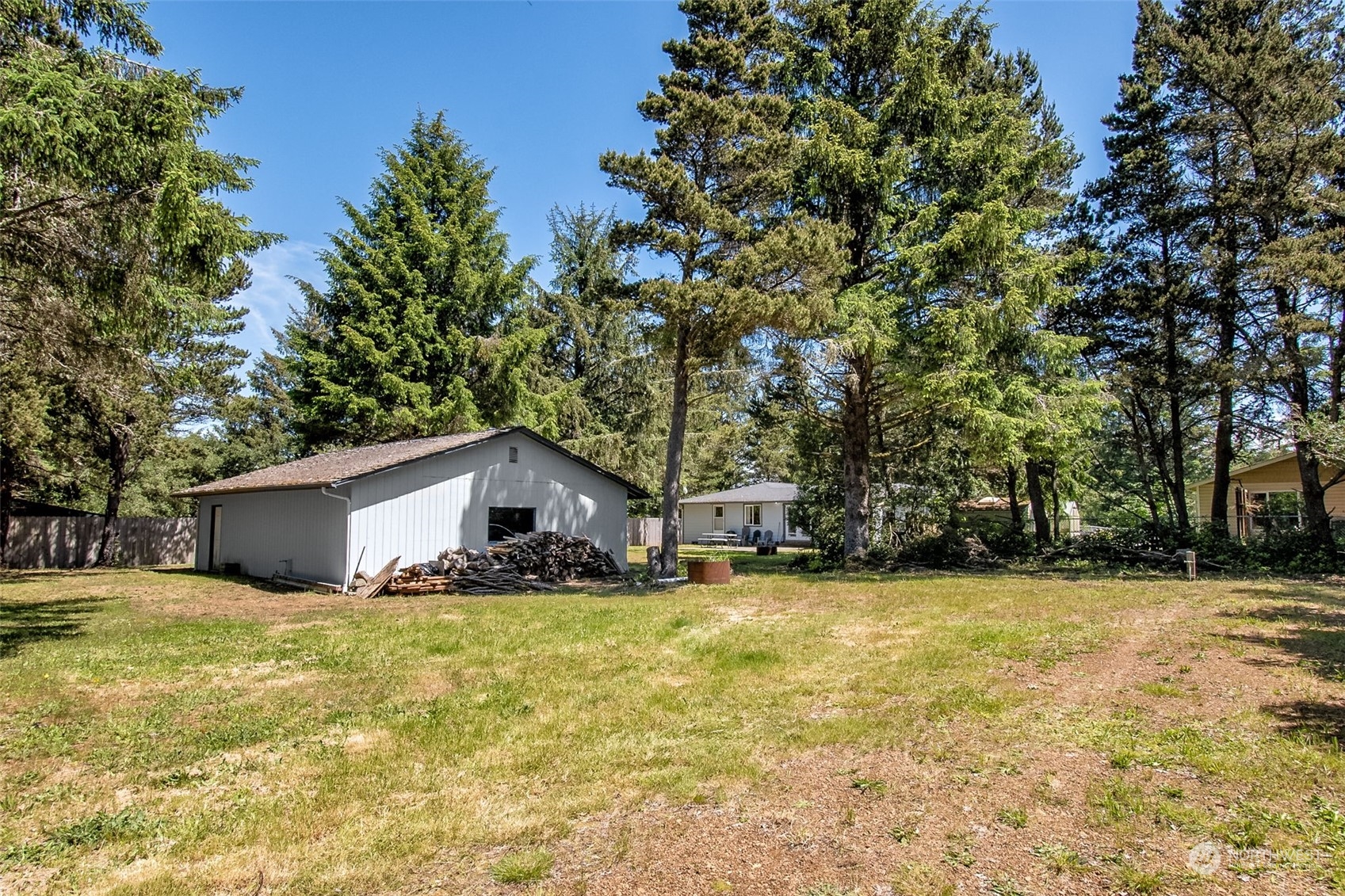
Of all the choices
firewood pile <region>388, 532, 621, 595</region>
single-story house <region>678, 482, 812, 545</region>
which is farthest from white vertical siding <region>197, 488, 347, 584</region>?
single-story house <region>678, 482, 812, 545</region>

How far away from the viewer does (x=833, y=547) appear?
68.9 feet

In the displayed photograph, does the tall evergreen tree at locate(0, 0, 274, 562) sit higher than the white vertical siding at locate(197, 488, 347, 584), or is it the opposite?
the tall evergreen tree at locate(0, 0, 274, 562)

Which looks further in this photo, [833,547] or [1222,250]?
[833,547]

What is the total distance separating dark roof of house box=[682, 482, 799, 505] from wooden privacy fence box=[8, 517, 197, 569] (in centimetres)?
2273

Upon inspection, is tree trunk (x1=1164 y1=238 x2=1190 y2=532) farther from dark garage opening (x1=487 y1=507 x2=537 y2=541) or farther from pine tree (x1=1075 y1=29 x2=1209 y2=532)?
dark garage opening (x1=487 y1=507 x2=537 y2=541)

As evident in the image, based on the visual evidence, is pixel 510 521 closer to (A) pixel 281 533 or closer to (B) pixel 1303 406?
(A) pixel 281 533

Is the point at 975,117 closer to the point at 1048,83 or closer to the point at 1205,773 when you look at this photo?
the point at 1048,83

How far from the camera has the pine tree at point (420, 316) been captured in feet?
83.0

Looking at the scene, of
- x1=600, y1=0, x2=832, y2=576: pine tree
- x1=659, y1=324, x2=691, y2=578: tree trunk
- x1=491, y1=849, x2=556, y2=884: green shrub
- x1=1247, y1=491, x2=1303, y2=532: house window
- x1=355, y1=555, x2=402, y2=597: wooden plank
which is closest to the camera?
x1=491, y1=849, x2=556, y2=884: green shrub

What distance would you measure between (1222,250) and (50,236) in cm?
2285

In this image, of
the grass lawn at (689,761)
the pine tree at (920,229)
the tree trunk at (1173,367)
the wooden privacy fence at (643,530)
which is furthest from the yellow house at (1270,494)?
the wooden privacy fence at (643,530)

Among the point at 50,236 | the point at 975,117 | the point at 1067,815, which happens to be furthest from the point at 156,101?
the point at 975,117

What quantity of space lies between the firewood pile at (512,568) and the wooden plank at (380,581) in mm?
133

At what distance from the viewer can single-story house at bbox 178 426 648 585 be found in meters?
15.4
